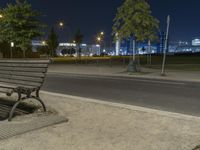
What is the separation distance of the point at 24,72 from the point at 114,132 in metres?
2.52

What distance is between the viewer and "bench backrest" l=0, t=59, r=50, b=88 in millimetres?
6801

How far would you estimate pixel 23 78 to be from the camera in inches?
283

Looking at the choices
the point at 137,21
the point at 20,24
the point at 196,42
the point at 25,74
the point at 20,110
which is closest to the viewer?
the point at 25,74

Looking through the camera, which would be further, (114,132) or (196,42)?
(196,42)

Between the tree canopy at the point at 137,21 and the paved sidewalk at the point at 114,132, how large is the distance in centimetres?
1513

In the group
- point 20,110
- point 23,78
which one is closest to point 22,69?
point 23,78

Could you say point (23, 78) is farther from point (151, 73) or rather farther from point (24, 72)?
point (151, 73)

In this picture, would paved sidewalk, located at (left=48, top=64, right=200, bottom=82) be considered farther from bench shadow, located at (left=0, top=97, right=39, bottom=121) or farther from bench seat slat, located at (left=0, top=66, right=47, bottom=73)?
bench seat slat, located at (left=0, top=66, right=47, bottom=73)

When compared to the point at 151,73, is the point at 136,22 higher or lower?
A: higher

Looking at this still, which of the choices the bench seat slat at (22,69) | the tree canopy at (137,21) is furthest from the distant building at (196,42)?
the bench seat slat at (22,69)

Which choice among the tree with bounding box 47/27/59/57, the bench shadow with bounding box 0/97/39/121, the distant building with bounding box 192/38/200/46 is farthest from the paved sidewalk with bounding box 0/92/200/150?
the distant building with bounding box 192/38/200/46

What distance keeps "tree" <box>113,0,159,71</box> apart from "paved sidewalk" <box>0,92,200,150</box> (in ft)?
49.5

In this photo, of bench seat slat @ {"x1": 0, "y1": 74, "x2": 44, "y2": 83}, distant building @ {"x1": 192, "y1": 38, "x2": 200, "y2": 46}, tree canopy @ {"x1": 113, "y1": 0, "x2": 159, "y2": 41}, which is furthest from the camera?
distant building @ {"x1": 192, "y1": 38, "x2": 200, "y2": 46}

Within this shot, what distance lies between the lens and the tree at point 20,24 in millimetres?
28266
